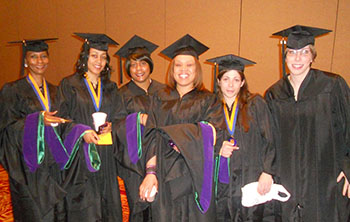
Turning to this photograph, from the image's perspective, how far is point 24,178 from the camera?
2.71 metres

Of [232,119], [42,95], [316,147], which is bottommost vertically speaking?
[316,147]

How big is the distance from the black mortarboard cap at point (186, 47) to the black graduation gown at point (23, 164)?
1535mm

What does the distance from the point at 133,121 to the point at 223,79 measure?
3.14 ft

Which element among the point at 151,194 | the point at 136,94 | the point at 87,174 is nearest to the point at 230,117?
the point at 151,194

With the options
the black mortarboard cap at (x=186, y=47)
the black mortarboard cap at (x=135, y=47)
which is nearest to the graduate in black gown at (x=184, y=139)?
the black mortarboard cap at (x=186, y=47)

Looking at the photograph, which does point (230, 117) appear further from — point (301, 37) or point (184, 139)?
point (301, 37)

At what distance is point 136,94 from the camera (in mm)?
2896

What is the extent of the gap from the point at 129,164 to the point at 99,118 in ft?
1.78

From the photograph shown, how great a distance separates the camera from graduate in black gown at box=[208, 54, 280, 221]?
7.70 feet

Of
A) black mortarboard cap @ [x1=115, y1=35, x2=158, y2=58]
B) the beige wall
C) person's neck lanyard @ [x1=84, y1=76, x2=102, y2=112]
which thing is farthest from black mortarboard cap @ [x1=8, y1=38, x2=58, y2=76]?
the beige wall

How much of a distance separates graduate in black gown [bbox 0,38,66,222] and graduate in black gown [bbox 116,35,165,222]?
2.39 feet

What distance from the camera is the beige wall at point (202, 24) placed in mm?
4527

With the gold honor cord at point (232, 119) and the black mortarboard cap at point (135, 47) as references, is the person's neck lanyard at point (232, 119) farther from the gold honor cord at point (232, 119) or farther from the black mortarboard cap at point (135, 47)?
the black mortarboard cap at point (135, 47)

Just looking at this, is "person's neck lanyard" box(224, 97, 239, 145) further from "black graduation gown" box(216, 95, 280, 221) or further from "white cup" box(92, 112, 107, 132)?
"white cup" box(92, 112, 107, 132)
